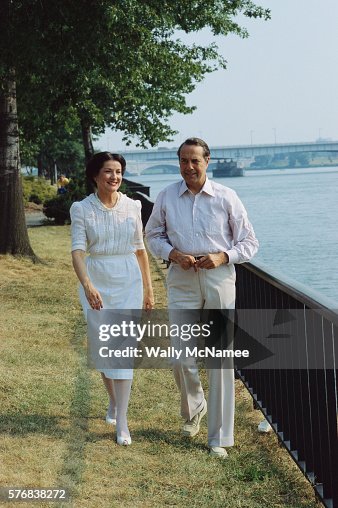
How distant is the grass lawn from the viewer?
5.49 meters

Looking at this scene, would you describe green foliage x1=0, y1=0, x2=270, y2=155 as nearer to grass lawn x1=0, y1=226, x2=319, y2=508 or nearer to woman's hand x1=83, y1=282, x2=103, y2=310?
grass lawn x1=0, y1=226, x2=319, y2=508

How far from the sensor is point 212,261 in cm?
591

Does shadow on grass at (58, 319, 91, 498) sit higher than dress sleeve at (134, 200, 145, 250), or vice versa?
dress sleeve at (134, 200, 145, 250)

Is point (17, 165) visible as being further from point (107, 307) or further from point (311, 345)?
point (311, 345)

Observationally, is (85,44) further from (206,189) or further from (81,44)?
(206,189)

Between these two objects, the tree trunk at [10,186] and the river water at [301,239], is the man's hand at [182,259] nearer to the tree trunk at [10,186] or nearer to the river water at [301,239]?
Result: the river water at [301,239]

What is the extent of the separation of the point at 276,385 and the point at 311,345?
1.45 metres

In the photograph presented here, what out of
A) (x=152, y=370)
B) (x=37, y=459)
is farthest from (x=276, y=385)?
(x=152, y=370)

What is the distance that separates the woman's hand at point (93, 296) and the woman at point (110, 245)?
0.06 m

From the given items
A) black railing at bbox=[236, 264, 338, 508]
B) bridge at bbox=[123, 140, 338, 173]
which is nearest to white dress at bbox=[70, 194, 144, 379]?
black railing at bbox=[236, 264, 338, 508]

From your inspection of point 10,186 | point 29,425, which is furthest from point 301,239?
point 29,425

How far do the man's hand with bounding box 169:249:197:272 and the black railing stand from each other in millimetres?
556

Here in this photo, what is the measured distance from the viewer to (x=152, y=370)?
912 cm

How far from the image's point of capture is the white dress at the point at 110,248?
21.0 feet
